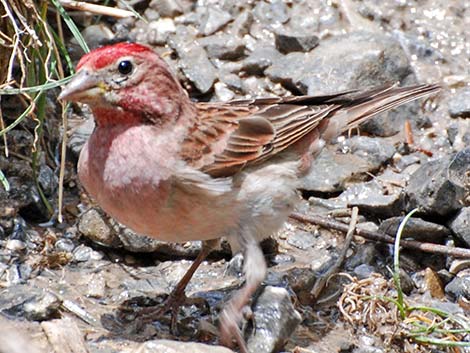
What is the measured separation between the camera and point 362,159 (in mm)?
7059

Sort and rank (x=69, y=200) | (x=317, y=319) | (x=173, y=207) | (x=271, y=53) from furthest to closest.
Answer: (x=271, y=53)
(x=69, y=200)
(x=317, y=319)
(x=173, y=207)

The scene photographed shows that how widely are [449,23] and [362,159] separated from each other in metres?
1.67

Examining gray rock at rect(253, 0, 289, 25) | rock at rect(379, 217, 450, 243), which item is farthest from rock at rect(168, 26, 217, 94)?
rock at rect(379, 217, 450, 243)

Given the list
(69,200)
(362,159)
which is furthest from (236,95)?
(69,200)

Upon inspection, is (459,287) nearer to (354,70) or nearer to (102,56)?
(354,70)

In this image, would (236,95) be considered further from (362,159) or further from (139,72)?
(139,72)

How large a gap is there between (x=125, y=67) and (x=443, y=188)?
7.66 feet

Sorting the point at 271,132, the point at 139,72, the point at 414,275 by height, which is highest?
the point at 139,72

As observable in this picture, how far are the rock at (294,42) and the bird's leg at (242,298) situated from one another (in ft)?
9.27

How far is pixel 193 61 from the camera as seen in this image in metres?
7.54

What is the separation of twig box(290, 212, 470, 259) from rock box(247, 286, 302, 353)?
1116 mm

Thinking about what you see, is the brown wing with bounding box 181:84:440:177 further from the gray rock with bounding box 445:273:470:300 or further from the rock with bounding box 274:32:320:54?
the rock with bounding box 274:32:320:54

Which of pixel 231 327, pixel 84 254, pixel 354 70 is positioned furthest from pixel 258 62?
pixel 231 327

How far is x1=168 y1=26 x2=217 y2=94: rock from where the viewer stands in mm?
7395
